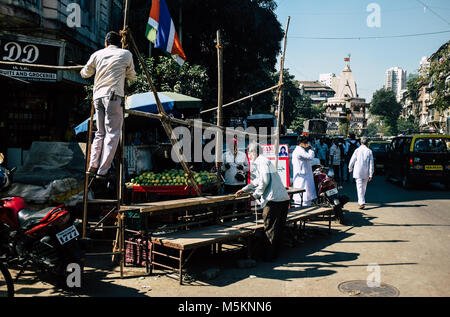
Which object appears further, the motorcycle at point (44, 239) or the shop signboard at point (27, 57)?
the shop signboard at point (27, 57)

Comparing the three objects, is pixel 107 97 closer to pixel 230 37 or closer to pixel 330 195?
pixel 330 195

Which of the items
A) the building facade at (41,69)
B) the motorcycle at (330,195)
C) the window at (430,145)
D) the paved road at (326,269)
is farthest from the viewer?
the window at (430,145)

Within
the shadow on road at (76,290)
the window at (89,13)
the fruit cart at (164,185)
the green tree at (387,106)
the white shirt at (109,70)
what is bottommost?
the shadow on road at (76,290)

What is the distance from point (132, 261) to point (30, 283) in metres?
1.45

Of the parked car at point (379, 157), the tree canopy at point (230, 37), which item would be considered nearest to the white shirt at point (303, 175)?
the tree canopy at point (230, 37)

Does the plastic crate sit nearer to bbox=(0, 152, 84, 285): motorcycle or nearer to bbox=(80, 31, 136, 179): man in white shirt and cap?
bbox=(0, 152, 84, 285): motorcycle

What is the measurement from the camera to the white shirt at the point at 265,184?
6211 millimetres

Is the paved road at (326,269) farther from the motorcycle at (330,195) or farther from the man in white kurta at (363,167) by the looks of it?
the man in white kurta at (363,167)

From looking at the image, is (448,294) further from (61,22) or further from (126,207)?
(61,22)

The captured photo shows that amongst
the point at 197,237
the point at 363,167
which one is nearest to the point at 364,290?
the point at 197,237

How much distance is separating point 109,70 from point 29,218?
2240 millimetres

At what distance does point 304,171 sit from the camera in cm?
926

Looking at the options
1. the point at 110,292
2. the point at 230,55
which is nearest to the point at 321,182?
the point at 110,292

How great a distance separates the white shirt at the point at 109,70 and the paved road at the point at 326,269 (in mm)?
2642
